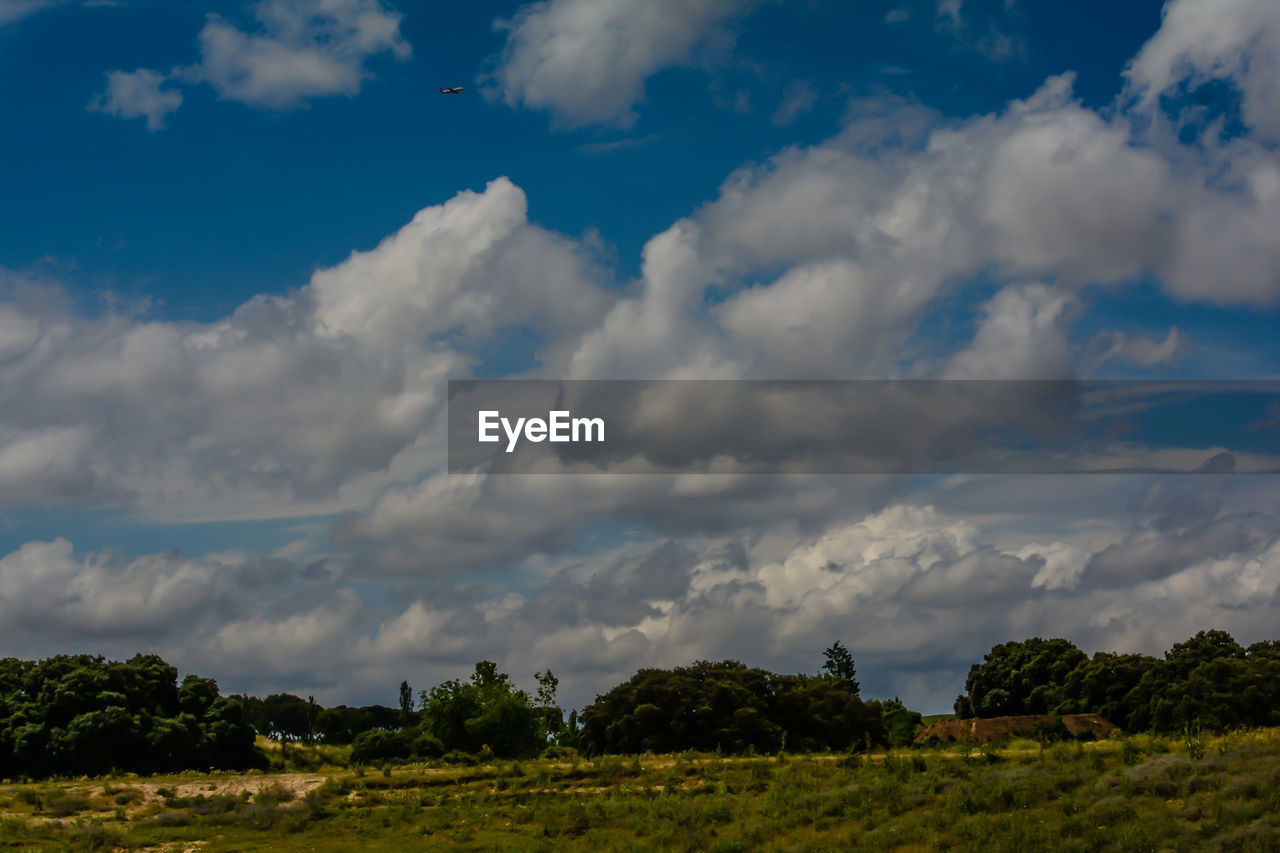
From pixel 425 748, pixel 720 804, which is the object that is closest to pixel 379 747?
pixel 425 748

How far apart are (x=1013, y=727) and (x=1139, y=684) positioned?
32.5 ft

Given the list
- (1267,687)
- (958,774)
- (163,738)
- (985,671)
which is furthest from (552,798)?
(985,671)

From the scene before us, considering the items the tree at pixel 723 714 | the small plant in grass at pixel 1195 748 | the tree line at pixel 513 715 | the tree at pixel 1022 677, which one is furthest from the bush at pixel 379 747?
the tree at pixel 1022 677

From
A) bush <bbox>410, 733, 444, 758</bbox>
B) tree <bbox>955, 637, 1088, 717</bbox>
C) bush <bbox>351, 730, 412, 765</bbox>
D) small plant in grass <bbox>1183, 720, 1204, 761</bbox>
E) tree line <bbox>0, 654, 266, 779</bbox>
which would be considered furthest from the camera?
tree <bbox>955, 637, 1088, 717</bbox>

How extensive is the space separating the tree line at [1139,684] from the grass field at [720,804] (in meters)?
28.1

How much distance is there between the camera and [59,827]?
41.1m

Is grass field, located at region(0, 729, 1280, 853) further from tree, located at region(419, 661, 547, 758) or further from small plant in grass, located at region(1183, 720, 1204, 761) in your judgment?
tree, located at region(419, 661, 547, 758)

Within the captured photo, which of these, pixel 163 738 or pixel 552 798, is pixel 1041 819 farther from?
pixel 163 738

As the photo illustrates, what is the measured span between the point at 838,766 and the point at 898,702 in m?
41.8

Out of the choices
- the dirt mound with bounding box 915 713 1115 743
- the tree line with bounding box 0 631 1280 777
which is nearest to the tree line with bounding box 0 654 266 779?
the tree line with bounding box 0 631 1280 777

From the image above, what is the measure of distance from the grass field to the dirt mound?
2896cm

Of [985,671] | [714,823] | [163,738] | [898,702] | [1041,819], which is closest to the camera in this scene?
[1041,819]

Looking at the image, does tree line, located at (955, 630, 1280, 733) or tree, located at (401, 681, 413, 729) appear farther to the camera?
tree, located at (401, 681, 413, 729)

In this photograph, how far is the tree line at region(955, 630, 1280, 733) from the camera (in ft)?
226
